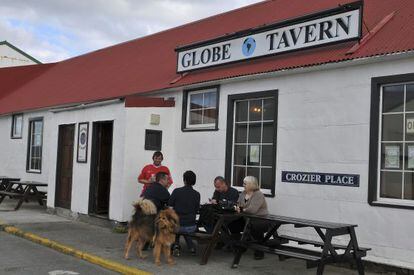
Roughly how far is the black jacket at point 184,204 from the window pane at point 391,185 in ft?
9.42

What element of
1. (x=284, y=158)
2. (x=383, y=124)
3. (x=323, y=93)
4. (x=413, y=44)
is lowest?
(x=284, y=158)

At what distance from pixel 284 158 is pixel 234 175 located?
1376mm

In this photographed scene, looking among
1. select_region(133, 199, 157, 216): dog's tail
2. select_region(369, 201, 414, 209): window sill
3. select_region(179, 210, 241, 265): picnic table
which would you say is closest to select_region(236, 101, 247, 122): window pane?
select_region(179, 210, 241, 265): picnic table

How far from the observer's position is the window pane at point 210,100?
10762 mm

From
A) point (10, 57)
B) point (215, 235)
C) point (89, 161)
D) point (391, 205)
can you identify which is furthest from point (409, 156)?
point (10, 57)

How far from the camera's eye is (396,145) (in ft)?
24.8

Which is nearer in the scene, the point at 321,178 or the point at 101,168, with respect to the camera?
the point at 321,178

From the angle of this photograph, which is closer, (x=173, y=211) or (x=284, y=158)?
(x=173, y=211)

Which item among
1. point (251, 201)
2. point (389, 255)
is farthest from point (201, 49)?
point (389, 255)

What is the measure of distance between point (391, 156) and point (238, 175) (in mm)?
3236

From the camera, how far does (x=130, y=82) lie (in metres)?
13.9

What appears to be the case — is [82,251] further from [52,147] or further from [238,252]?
[52,147]

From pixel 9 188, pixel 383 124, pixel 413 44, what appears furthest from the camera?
pixel 9 188

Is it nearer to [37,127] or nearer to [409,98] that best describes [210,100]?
[409,98]
